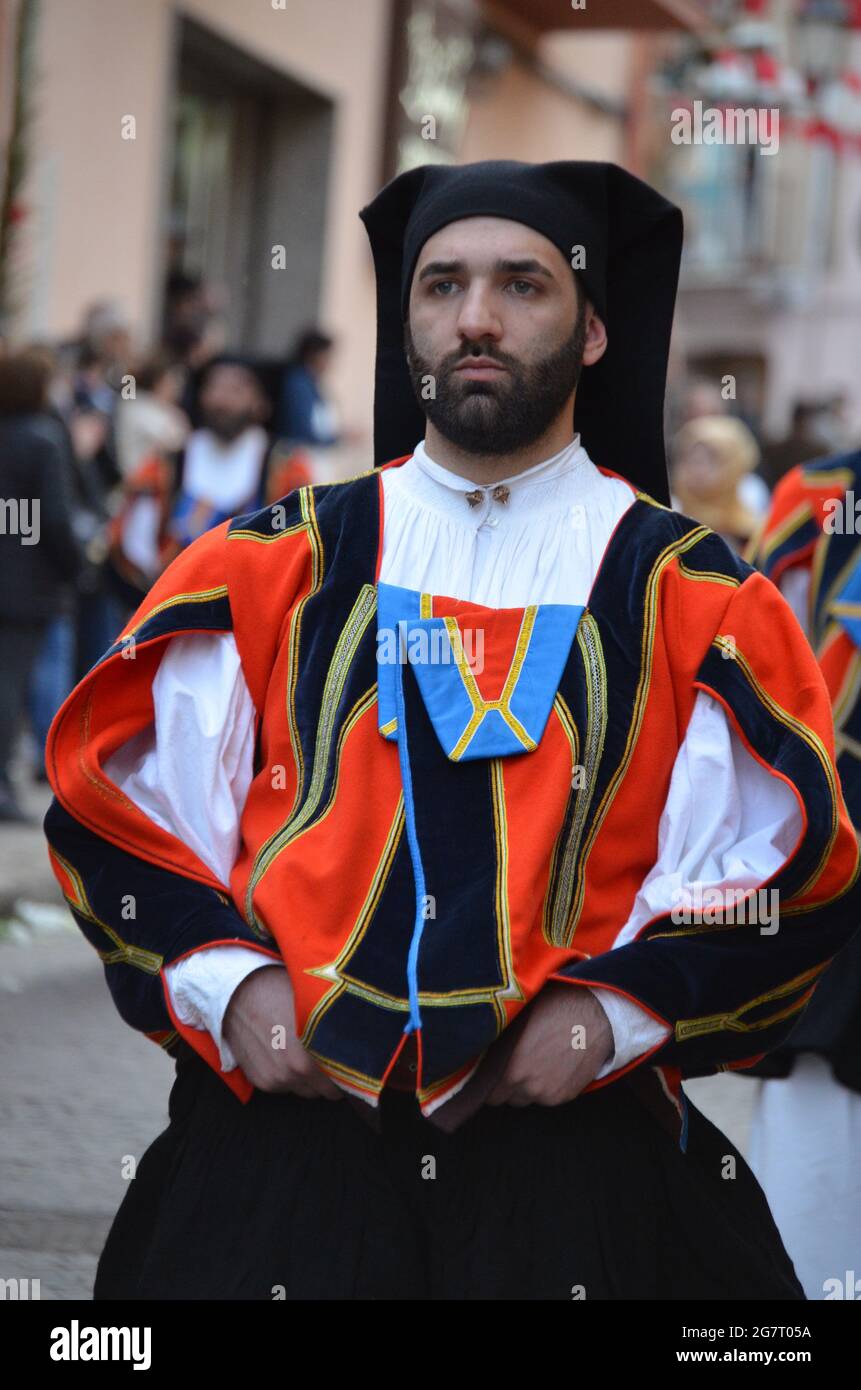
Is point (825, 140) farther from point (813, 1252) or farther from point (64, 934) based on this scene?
point (813, 1252)

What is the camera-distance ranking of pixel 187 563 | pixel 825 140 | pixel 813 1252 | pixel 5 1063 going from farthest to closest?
pixel 825 140, pixel 5 1063, pixel 813 1252, pixel 187 563

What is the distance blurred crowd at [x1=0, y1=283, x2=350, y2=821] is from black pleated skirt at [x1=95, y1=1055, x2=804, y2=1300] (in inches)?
249

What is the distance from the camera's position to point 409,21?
55.3 feet

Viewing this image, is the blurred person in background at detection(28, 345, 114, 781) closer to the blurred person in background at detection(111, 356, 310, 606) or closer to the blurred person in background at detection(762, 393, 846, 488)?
the blurred person in background at detection(111, 356, 310, 606)

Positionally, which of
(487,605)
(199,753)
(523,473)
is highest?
(523,473)

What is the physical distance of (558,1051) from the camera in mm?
2988

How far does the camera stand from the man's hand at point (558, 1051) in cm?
→ 298

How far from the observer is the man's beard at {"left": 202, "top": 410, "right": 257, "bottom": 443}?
994cm

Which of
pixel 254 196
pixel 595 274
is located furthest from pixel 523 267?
pixel 254 196

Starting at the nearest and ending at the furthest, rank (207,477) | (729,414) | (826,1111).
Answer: (826,1111) < (207,477) < (729,414)

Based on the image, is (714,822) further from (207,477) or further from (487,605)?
(207,477)

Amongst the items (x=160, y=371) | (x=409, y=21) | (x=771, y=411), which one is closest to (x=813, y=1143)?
(x=160, y=371)

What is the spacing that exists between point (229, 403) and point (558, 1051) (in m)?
7.28

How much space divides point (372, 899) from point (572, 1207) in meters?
0.49
